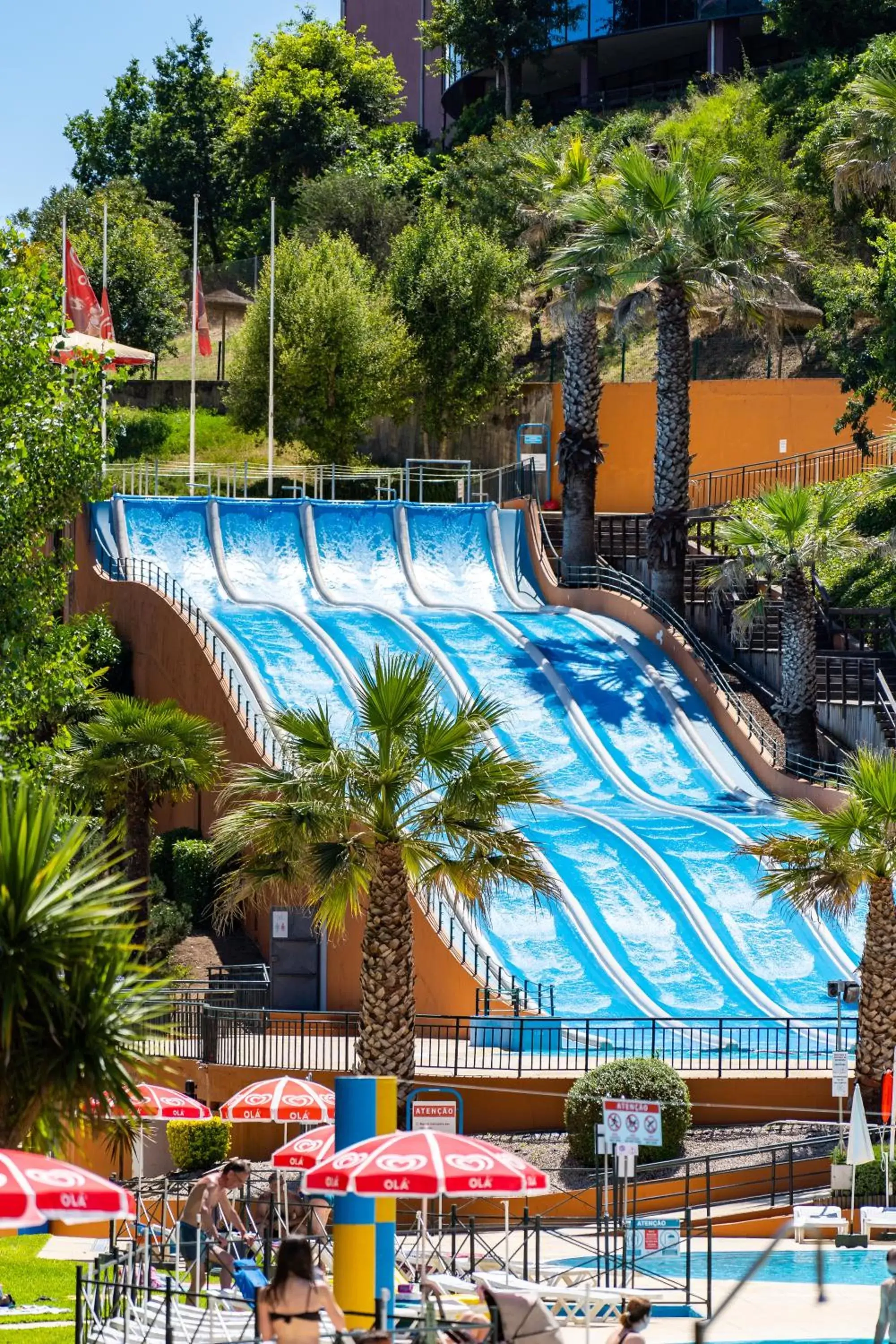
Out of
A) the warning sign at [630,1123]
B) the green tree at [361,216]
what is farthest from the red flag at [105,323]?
the warning sign at [630,1123]

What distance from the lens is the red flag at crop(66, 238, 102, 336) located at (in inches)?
1939

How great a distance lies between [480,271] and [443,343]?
2.31 metres

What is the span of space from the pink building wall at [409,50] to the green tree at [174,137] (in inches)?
266

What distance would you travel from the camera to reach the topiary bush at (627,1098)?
24.4 meters

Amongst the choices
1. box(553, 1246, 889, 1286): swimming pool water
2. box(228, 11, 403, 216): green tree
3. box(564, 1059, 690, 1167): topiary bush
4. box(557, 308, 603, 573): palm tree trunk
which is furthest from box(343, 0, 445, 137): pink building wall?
box(553, 1246, 889, 1286): swimming pool water

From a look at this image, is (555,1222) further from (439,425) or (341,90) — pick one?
A: (341,90)

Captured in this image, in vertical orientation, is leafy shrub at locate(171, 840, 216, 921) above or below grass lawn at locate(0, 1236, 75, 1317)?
above

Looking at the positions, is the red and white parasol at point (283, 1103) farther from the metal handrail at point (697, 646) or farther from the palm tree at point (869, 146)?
the palm tree at point (869, 146)

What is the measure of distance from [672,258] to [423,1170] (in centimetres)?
2907

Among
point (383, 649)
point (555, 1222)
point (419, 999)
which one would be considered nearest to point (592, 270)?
point (383, 649)

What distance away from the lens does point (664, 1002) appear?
2931 centimetres

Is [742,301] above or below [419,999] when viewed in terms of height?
above

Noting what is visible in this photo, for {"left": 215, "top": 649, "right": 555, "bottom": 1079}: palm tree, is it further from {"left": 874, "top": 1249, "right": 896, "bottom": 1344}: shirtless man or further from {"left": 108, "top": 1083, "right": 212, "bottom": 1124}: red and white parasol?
{"left": 874, "top": 1249, "right": 896, "bottom": 1344}: shirtless man

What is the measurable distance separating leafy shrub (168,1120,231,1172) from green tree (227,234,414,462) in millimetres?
32546
